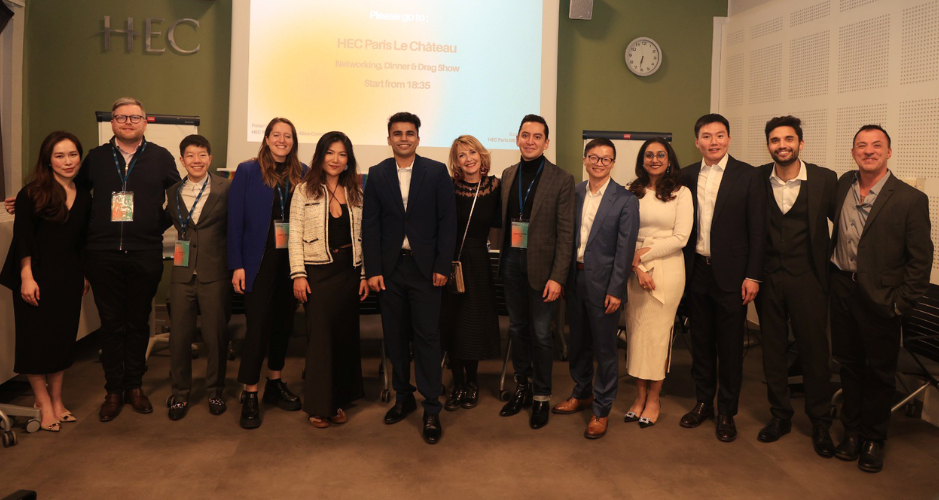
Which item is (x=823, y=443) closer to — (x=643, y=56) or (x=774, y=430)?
(x=774, y=430)

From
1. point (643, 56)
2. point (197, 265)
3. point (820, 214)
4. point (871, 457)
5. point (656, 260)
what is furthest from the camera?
point (643, 56)

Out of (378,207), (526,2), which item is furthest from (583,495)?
(526,2)

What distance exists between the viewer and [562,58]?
20.8 ft

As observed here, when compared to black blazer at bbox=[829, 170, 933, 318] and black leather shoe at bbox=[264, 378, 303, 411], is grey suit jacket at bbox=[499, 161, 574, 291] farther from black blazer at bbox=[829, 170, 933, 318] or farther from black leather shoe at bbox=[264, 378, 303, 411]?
black leather shoe at bbox=[264, 378, 303, 411]

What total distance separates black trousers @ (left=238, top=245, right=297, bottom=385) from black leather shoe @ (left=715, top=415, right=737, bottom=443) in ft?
7.60

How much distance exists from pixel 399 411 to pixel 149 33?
4.15 m

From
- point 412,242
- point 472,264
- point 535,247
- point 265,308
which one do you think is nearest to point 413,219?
point 412,242

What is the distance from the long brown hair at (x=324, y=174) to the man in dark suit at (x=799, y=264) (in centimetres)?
202

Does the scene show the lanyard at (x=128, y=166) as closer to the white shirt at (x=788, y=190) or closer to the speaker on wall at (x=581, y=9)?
the white shirt at (x=788, y=190)

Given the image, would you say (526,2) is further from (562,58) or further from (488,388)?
(488,388)

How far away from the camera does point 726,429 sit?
3.46m

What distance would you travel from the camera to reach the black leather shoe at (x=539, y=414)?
11.7 ft

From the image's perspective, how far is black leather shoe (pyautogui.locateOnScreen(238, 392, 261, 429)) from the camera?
3502 millimetres

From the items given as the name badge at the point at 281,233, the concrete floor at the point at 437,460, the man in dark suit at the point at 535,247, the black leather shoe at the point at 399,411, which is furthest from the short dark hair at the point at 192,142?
the black leather shoe at the point at 399,411
